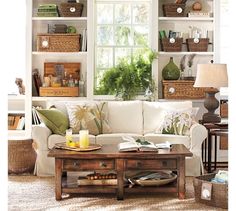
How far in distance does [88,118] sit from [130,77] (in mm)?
1190

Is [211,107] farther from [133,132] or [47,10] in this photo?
[47,10]

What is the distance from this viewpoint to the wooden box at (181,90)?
6.63 m

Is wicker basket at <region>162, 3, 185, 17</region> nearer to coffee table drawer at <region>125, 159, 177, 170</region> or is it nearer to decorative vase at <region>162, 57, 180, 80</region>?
decorative vase at <region>162, 57, 180, 80</region>

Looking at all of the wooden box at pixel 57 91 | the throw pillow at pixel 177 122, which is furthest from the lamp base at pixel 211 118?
the wooden box at pixel 57 91

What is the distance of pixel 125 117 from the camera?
602 cm

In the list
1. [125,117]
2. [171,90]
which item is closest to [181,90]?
[171,90]

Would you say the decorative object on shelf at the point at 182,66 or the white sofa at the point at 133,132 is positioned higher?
the decorative object on shelf at the point at 182,66

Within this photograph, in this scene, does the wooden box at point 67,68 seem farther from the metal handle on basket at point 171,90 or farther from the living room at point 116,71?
the metal handle on basket at point 171,90

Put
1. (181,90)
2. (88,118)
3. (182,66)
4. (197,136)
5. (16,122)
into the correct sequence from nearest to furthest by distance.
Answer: (197,136) → (88,118) → (181,90) → (182,66) → (16,122)

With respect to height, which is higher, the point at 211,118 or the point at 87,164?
the point at 211,118

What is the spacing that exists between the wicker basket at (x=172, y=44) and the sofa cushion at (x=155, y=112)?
Answer: 98 cm

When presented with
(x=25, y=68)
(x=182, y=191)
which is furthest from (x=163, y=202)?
(x=25, y=68)

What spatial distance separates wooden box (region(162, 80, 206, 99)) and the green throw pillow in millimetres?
1697

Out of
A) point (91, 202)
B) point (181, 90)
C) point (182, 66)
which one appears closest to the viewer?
point (91, 202)
